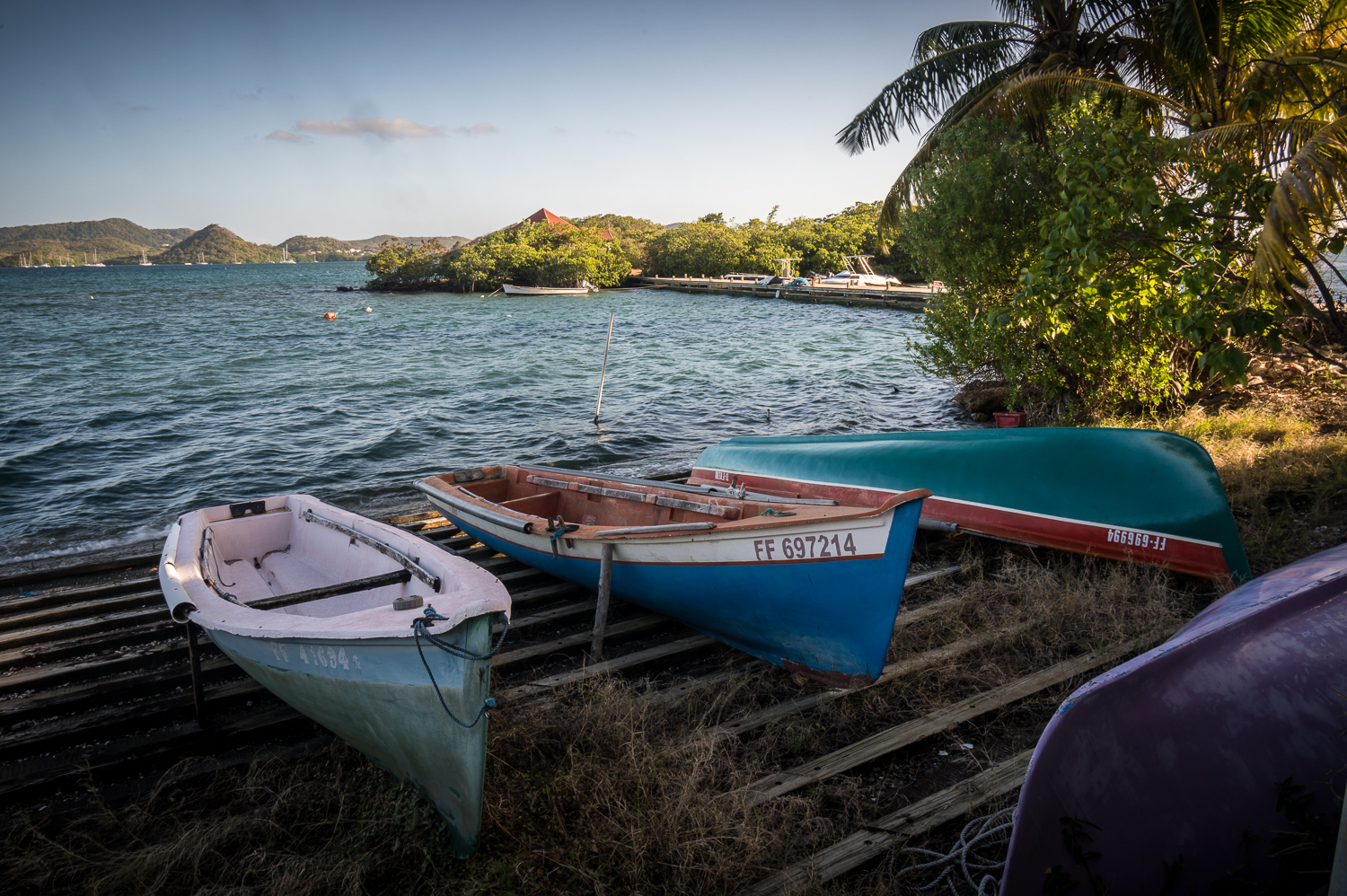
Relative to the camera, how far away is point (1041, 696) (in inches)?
186

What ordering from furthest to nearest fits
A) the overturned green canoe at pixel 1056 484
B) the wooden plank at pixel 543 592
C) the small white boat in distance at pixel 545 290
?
the small white boat in distance at pixel 545 290 → the wooden plank at pixel 543 592 → the overturned green canoe at pixel 1056 484

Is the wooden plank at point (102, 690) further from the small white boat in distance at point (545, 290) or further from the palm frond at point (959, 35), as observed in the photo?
the small white boat in distance at point (545, 290)

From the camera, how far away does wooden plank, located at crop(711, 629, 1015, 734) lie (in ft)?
15.0

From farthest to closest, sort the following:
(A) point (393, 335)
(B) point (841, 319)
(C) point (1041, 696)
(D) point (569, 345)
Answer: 1. (B) point (841, 319)
2. (A) point (393, 335)
3. (D) point (569, 345)
4. (C) point (1041, 696)

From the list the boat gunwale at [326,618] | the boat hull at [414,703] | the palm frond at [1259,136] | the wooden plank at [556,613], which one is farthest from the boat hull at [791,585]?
the palm frond at [1259,136]

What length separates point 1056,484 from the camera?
675 cm

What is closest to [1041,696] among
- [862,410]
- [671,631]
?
[671,631]

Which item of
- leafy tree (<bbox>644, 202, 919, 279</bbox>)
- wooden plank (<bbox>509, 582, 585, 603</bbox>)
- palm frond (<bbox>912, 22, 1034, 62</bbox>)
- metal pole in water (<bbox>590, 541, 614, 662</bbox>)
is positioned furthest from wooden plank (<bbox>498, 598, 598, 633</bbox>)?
leafy tree (<bbox>644, 202, 919, 279</bbox>)

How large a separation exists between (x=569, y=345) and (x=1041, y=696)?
99.0 feet

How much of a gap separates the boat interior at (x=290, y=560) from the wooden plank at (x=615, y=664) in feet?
3.44

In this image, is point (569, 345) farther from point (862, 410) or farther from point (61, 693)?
point (61, 693)

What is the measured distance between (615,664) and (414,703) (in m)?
2.13

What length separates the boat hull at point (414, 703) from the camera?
3.36 m

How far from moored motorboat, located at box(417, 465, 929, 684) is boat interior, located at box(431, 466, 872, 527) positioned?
2 cm
